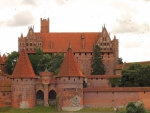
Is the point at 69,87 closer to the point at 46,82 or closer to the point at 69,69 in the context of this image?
the point at 69,69

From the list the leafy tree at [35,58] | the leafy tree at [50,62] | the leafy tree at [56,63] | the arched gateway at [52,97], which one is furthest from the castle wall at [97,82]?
the leafy tree at [35,58]

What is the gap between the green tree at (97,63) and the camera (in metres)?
93.9

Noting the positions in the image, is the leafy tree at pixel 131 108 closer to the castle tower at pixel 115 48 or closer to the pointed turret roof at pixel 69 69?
the pointed turret roof at pixel 69 69

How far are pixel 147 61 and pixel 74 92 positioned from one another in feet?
75.3

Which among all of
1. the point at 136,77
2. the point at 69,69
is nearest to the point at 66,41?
the point at 136,77

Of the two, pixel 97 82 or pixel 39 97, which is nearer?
pixel 39 97

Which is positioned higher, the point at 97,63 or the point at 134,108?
the point at 97,63

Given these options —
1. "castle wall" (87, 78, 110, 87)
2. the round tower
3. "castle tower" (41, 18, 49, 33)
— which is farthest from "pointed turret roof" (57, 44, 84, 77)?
"castle tower" (41, 18, 49, 33)

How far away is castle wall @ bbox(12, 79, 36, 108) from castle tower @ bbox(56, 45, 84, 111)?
3.46 meters

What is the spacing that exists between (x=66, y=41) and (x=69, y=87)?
30795 millimetres

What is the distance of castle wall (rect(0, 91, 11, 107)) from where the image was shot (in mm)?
72438

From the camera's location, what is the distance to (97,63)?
94.6 metres

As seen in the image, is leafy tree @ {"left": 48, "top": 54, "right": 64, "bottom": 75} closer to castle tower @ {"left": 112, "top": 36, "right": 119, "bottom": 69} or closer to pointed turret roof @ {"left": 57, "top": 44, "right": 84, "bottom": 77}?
castle tower @ {"left": 112, "top": 36, "right": 119, "bottom": 69}

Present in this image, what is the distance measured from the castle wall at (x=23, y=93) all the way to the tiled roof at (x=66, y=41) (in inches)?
1063
